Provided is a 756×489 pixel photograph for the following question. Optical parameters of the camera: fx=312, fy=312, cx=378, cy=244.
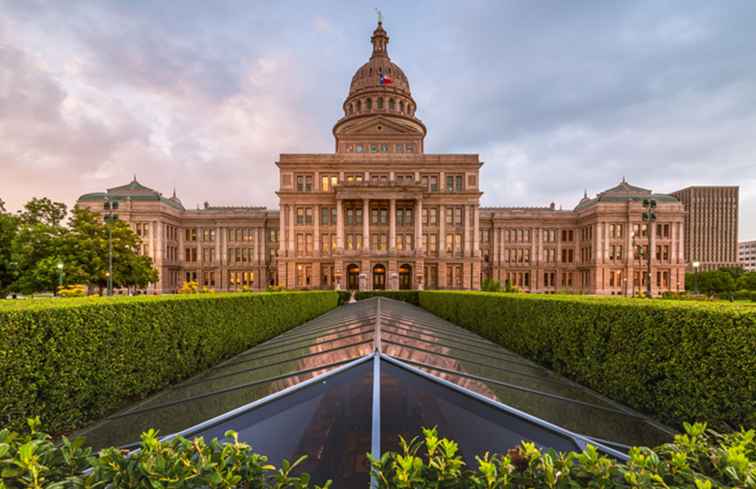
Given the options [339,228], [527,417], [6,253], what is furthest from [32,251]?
[527,417]

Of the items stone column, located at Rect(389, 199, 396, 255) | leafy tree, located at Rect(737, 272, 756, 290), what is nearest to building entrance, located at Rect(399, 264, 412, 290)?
stone column, located at Rect(389, 199, 396, 255)

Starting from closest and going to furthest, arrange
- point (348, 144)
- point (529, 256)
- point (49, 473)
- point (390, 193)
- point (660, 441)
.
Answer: point (49, 473)
point (660, 441)
point (390, 193)
point (348, 144)
point (529, 256)

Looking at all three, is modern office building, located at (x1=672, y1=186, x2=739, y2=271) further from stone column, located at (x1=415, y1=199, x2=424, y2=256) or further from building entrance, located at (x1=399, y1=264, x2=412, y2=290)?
building entrance, located at (x1=399, y1=264, x2=412, y2=290)

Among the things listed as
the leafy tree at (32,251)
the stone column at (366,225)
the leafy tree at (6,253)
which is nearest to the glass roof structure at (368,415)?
the leafy tree at (32,251)

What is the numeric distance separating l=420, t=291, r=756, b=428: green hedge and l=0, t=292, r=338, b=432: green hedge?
8.80 meters

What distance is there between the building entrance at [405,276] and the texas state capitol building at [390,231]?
0.15 m

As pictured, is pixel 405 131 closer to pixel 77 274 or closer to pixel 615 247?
pixel 615 247

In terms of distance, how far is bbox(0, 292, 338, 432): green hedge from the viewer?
4.37m

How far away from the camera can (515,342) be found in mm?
9320

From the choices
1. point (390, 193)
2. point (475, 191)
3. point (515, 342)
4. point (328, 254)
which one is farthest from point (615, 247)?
point (515, 342)

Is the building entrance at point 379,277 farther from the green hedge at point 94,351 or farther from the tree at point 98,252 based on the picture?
the green hedge at point 94,351

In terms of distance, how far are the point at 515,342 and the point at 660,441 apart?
4.98 metres

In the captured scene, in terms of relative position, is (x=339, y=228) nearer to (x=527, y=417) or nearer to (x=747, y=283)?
(x=527, y=417)

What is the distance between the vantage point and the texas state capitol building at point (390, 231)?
44625 millimetres
